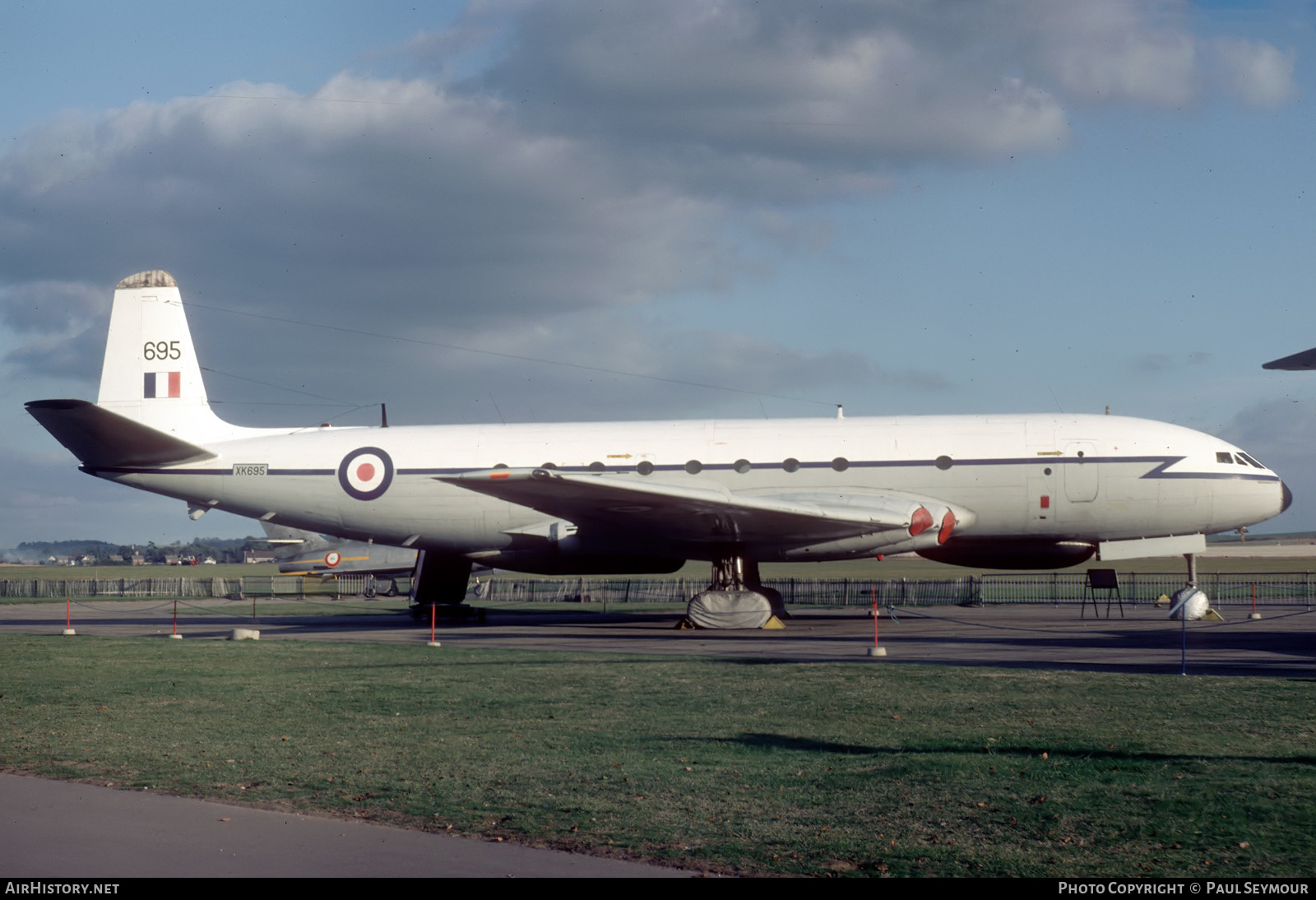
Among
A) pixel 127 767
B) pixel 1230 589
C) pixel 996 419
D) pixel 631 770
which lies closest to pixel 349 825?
pixel 631 770

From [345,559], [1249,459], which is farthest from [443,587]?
[345,559]

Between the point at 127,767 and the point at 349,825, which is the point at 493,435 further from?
the point at 349,825

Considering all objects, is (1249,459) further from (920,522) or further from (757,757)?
(757,757)

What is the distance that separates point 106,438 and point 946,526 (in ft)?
55.3

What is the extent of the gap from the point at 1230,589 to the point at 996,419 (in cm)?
2375

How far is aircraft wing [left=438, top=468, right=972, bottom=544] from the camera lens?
19.3 m

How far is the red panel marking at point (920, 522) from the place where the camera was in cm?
2109

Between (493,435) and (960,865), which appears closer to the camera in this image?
(960,865)

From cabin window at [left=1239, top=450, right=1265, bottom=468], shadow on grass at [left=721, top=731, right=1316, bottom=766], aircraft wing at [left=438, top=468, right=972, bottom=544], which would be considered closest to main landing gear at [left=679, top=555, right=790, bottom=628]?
aircraft wing at [left=438, top=468, right=972, bottom=544]

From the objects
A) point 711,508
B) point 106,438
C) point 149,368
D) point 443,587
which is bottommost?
point 443,587

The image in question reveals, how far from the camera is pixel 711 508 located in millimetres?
19922

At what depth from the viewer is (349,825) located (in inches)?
230

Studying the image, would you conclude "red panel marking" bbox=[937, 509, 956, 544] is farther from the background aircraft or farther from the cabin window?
the background aircraft

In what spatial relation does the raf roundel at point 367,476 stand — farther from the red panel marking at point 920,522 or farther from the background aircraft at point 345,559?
the background aircraft at point 345,559
